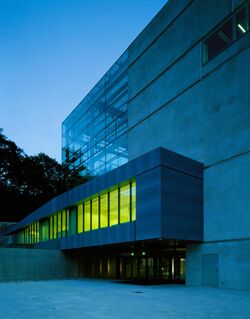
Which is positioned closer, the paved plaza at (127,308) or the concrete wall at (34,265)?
the paved plaza at (127,308)

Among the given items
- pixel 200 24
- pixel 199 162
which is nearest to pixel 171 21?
pixel 200 24

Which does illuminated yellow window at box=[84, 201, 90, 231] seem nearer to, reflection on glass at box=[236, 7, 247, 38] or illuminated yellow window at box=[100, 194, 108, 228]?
illuminated yellow window at box=[100, 194, 108, 228]

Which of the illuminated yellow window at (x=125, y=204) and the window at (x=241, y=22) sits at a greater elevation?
the window at (x=241, y=22)

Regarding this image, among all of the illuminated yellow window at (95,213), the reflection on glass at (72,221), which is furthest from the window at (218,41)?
the reflection on glass at (72,221)

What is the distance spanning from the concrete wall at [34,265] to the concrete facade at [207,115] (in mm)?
11153

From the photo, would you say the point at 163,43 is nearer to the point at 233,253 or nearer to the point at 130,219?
the point at 130,219

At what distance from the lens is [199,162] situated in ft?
73.4

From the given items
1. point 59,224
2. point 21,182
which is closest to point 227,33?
point 59,224

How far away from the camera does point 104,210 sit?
1004 inches

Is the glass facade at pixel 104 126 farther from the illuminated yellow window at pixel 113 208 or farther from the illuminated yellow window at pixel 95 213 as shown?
the illuminated yellow window at pixel 113 208

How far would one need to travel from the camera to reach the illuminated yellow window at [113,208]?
2392 centimetres

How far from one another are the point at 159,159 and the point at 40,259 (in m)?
14.7

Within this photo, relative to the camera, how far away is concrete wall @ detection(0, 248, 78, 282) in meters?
26.7

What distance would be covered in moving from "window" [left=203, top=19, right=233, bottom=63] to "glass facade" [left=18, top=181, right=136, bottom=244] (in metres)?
9.61
